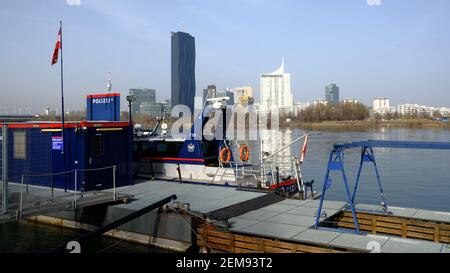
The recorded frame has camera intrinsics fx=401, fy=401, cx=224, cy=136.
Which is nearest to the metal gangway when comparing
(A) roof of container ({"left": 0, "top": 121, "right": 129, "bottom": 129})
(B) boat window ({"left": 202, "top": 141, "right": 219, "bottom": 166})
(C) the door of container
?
(B) boat window ({"left": 202, "top": 141, "right": 219, "bottom": 166})

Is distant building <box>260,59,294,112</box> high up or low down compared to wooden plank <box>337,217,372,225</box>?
up

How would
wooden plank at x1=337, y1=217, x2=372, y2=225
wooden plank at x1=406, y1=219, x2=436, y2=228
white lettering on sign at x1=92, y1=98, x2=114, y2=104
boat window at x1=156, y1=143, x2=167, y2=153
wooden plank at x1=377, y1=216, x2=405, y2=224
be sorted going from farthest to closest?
boat window at x1=156, y1=143, x2=167, y2=153 < white lettering on sign at x1=92, y1=98, x2=114, y2=104 < wooden plank at x1=337, y1=217, x2=372, y2=225 < wooden plank at x1=377, y1=216, x2=405, y2=224 < wooden plank at x1=406, y1=219, x2=436, y2=228

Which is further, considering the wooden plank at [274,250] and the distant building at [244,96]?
the distant building at [244,96]

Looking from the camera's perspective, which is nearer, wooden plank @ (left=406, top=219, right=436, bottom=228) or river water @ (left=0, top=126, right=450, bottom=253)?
wooden plank @ (left=406, top=219, right=436, bottom=228)

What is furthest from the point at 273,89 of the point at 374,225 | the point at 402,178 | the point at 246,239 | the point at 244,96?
the point at 246,239

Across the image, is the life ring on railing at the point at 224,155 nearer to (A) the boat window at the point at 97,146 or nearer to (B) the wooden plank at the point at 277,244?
(A) the boat window at the point at 97,146

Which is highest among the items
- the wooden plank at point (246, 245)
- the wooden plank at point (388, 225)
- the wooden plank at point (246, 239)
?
the wooden plank at point (246, 239)

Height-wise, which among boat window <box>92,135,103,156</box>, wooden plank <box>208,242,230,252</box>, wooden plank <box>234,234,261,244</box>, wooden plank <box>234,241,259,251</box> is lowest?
wooden plank <box>208,242,230,252</box>

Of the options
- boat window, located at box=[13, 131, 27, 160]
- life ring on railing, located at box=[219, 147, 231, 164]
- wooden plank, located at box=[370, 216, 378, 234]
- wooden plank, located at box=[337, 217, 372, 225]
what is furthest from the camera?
life ring on railing, located at box=[219, 147, 231, 164]

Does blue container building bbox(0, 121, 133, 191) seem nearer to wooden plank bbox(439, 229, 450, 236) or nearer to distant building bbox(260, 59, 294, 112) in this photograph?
distant building bbox(260, 59, 294, 112)

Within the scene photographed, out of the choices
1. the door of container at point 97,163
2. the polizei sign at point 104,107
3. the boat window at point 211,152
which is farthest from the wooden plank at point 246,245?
the polizei sign at point 104,107

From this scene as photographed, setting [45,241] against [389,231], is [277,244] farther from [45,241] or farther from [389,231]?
[45,241]
